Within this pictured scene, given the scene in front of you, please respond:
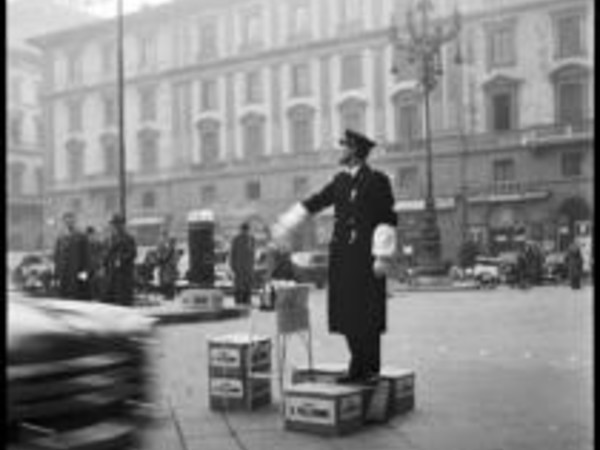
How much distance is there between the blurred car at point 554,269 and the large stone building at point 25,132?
53.4ft

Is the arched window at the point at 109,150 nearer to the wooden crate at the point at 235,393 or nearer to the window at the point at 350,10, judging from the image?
the window at the point at 350,10

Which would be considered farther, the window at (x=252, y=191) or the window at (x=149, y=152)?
the window at (x=252, y=191)

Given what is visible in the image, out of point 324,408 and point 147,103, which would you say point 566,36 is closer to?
point 147,103

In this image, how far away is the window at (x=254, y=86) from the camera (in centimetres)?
993

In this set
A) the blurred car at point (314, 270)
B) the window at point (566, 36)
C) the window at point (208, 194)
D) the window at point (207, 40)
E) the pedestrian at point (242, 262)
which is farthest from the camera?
the blurred car at point (314, 270)

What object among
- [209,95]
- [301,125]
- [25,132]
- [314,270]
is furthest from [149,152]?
[25,132]

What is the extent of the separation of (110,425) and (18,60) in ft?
7.75

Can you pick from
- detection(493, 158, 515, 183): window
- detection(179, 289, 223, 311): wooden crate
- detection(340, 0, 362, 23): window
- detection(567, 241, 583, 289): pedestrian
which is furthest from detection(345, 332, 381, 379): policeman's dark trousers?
detection(493, 158, 515, 183): window

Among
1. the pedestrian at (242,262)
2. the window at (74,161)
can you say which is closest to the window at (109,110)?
the window at (74,161)

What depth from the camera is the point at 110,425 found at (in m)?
3.49

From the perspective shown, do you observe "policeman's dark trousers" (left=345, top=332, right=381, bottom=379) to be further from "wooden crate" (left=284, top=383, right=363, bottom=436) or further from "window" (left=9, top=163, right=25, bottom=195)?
"window" (left=9, top=163, right=25, bottom=195)

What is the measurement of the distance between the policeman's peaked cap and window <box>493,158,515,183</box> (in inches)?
538

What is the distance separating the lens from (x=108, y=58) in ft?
33.1

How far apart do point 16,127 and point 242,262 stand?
9.23 m
